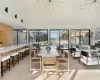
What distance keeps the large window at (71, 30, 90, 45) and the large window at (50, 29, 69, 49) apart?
69 cm

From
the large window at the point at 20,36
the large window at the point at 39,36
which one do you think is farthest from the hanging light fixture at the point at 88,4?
the large window at the point at 20,36

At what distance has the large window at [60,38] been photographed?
14.0 meters

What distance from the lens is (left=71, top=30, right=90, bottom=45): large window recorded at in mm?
14125

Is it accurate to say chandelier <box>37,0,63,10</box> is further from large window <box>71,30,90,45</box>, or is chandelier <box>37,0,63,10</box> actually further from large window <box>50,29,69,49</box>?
large window <box>71,30,90,45</box>

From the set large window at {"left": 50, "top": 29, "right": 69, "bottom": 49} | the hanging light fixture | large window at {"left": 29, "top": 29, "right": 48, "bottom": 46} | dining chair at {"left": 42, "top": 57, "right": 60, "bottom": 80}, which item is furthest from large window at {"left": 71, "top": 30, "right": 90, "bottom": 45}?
dining chair at {"left": 42, "top": 57, "right": 60, "bottom": 80}

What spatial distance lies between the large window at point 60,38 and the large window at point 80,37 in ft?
2.26

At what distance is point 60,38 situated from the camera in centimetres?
1434

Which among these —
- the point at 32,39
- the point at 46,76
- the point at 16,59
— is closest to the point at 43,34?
the point at 32,39

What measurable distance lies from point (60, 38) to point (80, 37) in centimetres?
232

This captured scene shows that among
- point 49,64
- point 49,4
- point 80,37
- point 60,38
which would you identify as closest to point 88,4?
point 49,4

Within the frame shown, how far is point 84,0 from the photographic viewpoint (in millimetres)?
9609

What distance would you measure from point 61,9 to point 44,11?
162cm

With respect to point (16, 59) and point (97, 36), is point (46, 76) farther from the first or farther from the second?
point (97, 36)

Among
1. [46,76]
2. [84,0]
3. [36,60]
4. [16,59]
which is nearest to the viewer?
[46,76]
